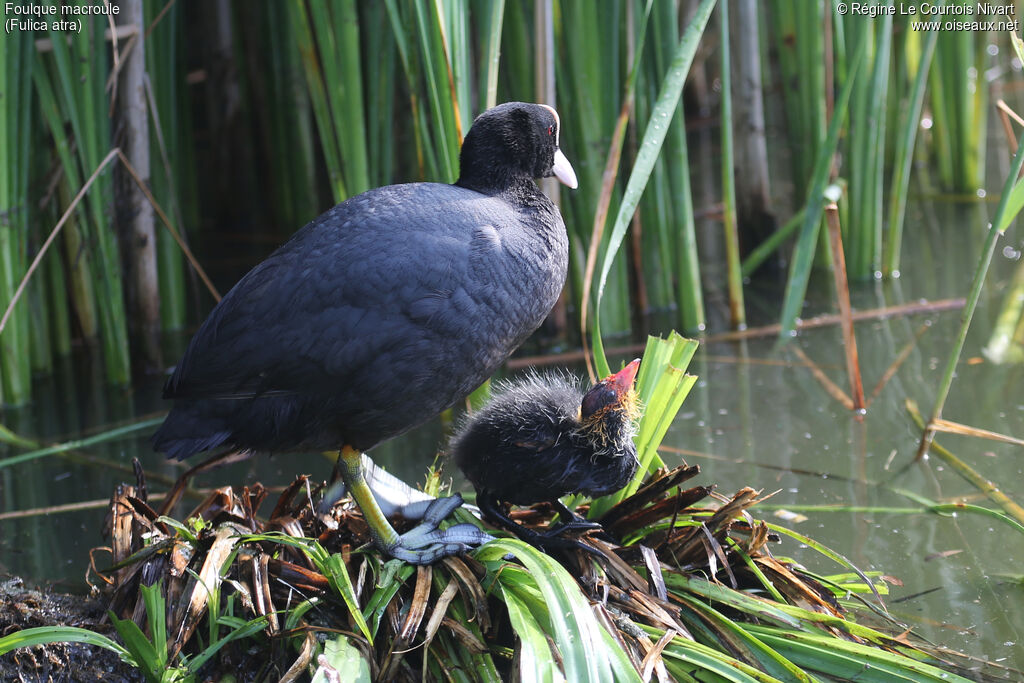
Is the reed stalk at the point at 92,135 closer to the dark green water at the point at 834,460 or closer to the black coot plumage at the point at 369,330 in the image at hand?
the dark green water at the point at 834,460

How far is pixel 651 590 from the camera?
2.12 m

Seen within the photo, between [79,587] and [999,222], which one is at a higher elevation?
[999,222]

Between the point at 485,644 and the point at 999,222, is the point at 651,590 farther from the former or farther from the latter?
the point at 999,222

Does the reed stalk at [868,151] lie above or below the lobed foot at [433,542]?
above

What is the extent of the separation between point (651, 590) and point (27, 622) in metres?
1.27

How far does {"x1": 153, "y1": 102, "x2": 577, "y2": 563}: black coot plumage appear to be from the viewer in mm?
2002

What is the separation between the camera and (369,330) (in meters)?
2.00

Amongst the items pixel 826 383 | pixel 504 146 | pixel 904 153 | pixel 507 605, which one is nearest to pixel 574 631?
pixel 507 605

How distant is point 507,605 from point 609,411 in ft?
1.46

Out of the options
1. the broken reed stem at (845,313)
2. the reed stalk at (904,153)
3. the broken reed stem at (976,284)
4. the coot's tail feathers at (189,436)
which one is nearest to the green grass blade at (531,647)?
the coot's tail feathers at (189,436)

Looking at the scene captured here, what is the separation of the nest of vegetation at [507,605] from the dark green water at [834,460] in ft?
0.62

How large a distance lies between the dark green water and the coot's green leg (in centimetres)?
79

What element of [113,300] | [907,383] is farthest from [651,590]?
[113,300]

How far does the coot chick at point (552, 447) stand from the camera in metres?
2.08
